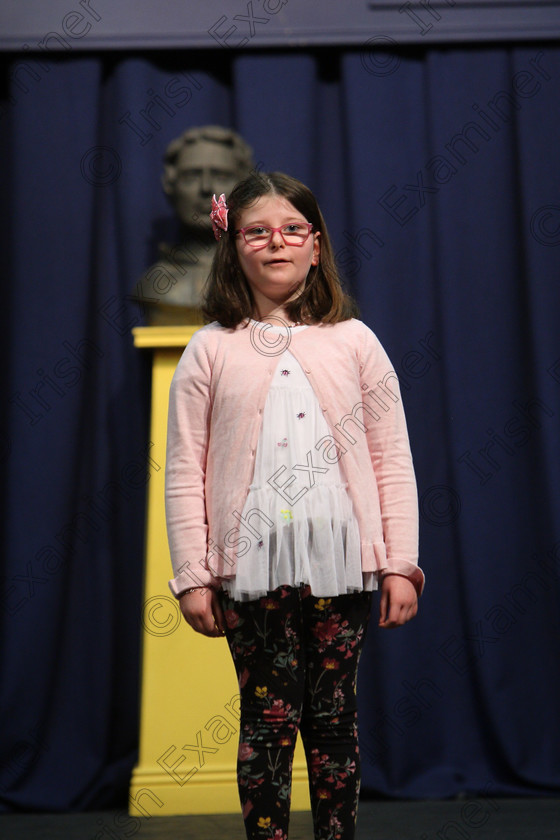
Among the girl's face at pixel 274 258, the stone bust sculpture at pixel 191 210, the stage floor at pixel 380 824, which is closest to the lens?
the girl's face at pixel 274 258

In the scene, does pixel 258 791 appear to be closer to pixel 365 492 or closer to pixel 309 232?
pixel 365 492

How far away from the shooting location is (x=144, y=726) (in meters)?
2.04

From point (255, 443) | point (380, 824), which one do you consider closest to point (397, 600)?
point (255, 443)

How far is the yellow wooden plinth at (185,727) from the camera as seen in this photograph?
79.7 inches

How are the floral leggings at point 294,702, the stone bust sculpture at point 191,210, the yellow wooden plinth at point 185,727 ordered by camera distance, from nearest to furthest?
1. the floral leggings at point 294,702
2. the yellow wooden plinth at point 185,727
3. the stone bust sculpture at point 191,210

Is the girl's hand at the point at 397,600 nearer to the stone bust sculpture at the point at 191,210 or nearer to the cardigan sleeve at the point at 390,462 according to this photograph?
the cardigan sleeve at the point at 390,462

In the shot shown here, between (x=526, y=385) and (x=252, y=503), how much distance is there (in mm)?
1285

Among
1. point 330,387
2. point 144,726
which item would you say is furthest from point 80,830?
point 330,387

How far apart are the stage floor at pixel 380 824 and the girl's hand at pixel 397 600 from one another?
726 millimetres

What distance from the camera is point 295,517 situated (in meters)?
1.30

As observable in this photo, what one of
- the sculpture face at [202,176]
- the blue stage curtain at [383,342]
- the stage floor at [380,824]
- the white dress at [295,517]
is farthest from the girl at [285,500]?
the blue stage curtain at [383,342]

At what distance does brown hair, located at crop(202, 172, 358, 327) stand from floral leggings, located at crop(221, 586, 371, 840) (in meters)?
0.43

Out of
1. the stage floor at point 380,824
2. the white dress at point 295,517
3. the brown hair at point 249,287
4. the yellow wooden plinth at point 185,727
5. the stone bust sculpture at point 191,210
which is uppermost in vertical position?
the stone bust sculpture at point 191,210

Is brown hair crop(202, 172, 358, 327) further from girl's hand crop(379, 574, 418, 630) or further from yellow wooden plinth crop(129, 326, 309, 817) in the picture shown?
yellow wooden plinth crop(129, 326, 309, 817)
